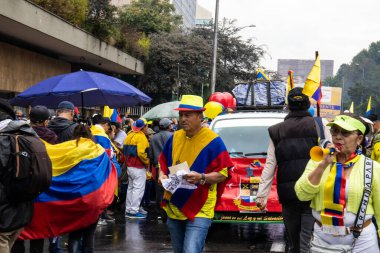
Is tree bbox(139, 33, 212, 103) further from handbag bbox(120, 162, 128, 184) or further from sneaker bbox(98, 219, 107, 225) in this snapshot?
sneaker bbox(98, 219, 107, 225)

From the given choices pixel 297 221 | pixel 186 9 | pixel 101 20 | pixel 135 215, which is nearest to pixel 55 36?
pixel 101 20

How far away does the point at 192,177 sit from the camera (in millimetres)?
5254

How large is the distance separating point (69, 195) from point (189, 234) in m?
1.76

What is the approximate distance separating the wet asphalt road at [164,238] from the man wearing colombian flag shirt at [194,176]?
3065 millimetres

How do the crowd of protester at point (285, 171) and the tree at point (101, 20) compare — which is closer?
the crowd of protester at point (285, 171)

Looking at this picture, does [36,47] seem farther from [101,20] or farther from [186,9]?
[186,9]

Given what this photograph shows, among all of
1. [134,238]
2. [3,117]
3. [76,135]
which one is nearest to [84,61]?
[134,238]

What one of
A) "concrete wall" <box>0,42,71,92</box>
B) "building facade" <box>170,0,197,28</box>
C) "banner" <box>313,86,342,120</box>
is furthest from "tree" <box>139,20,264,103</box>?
"building facade" <box>170,0,197,28</box>

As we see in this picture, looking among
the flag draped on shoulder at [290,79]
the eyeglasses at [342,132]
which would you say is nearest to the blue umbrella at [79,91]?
the flag draped on shoulder at [290,79]

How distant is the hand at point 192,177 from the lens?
525 cm

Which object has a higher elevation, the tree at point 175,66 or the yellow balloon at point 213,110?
the tree at point 175,66

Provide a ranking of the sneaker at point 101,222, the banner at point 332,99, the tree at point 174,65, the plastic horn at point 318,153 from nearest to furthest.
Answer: the plastic horn at point 318,153 < the sneaker at point 101,222 < the tree at point 174,65 < the banner at point 332,99

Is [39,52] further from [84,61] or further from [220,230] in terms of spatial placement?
[220,230]

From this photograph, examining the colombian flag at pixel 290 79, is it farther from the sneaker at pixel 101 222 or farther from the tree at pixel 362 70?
the tree at pixel 362 70
